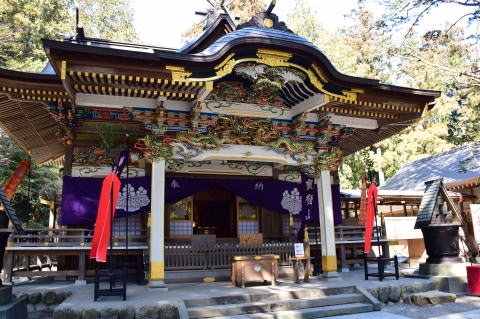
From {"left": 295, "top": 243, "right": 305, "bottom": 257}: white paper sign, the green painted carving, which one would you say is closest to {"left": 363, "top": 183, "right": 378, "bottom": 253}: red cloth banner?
{"left": 295, "top": 243, "right": 305, "bottom": 257}: white paper sign

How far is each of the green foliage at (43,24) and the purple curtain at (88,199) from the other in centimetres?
1249

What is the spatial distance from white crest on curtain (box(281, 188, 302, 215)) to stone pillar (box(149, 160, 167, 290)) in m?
4.32

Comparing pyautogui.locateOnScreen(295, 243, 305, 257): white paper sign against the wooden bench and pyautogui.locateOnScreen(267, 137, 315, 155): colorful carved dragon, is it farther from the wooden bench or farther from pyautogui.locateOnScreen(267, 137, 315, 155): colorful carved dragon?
the wooden bench

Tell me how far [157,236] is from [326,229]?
424cm

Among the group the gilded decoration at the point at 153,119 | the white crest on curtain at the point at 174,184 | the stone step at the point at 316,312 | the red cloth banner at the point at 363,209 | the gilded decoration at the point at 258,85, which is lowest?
the stone step at the point at 316,312

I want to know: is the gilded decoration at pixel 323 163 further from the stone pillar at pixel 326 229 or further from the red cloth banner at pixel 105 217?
the red cloth banner at pixel 105 217

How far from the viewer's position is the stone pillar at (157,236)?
7.73 m

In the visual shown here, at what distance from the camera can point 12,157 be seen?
1792cm

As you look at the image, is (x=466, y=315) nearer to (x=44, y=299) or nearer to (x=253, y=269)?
(x=253, y=269)

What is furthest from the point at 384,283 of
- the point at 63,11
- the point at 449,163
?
the point at 63,11

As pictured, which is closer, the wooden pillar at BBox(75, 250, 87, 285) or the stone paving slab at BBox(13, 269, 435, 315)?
the stone paving slab at BBox(13, 269, 435, 315)

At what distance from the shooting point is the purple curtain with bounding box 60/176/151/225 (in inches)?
362

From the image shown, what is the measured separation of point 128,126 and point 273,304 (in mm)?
5436

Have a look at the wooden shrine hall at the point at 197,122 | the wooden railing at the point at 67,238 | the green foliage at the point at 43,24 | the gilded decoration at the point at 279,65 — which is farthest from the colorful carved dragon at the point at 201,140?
the green foliage at the point at 43,24
